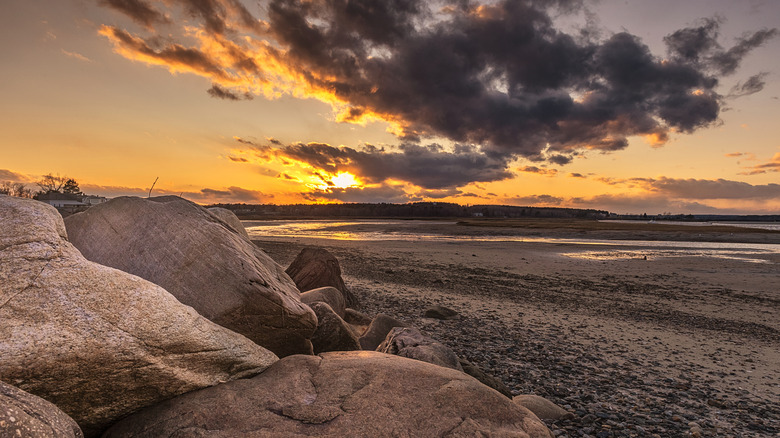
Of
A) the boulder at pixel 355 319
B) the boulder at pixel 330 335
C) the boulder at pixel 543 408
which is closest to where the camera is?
the boulder at pixel 543 408

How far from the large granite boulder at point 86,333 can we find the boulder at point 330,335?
103 inches

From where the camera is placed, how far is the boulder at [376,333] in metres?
8.37

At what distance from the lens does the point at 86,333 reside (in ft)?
11.0

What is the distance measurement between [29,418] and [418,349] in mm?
4928

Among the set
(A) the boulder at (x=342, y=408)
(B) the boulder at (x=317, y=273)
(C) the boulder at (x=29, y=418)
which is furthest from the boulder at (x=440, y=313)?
(C) the boulder at (x=29, y=418)

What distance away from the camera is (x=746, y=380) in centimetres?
837

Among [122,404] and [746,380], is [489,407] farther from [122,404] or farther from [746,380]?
[746,380]

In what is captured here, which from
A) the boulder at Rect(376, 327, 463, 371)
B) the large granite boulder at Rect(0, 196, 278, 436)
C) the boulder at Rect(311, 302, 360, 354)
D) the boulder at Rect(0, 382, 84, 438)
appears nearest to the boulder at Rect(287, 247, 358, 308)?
the boulder at Rect(311, 302, 360, 354)

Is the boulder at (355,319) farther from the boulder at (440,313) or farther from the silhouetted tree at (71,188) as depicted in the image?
the silhouetted tree at (71,188)

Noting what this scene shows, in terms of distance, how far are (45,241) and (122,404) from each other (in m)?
1.88

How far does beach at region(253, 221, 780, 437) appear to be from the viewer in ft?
22.4

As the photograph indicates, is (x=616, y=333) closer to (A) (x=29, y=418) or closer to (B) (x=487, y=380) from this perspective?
(B) (x=487, y=380)

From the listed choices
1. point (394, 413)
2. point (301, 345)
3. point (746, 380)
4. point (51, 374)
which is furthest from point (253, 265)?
point (746, 380)

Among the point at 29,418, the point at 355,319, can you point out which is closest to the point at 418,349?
the point at 29,418
